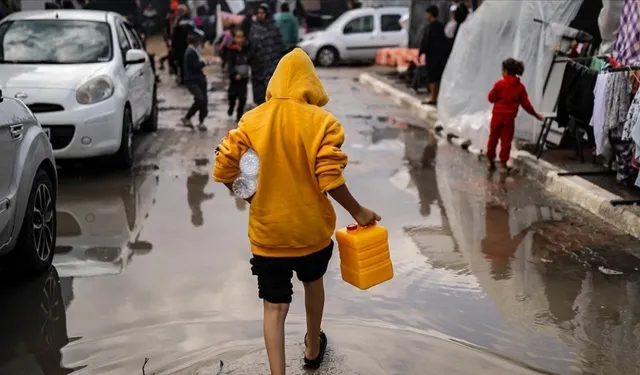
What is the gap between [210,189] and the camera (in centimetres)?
822

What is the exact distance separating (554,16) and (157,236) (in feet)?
18.8

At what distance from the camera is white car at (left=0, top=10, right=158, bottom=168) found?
8.20m

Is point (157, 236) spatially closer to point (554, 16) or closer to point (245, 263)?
point (245, 263)

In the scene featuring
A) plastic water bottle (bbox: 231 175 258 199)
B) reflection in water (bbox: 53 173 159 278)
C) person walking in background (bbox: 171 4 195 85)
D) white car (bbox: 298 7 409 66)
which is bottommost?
white car (bbox: 298 7 409 66)

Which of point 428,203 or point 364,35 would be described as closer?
point 428,203

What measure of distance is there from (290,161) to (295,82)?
1.24 ft

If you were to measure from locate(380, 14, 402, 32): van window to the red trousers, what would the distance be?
16486 mm

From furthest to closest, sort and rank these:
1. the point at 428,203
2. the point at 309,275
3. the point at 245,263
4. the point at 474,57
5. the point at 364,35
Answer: the point at 364,35 < the point at 474,57 < the point at 428,203 < the point at 245,263 < the point at 309,275

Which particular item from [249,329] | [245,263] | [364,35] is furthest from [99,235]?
[364,35]

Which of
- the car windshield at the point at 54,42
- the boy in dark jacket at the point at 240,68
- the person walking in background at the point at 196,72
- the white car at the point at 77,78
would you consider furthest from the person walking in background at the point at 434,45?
the car windshield at the point at 54,42

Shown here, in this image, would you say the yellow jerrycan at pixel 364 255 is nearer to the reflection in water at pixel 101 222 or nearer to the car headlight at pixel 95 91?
the reflection in water at pixel 101 222

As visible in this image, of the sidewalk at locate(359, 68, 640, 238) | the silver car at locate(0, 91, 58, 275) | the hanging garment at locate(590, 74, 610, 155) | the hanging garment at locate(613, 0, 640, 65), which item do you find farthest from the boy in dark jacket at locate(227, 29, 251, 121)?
the silver car at locate(0, 91, 58, 275)

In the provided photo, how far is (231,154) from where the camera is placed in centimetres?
362

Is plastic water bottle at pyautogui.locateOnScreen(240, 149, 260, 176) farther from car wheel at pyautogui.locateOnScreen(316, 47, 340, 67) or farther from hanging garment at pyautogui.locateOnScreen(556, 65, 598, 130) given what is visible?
car wheel at pyautogui.locateOnScreen(316, 47, 340, 67)
